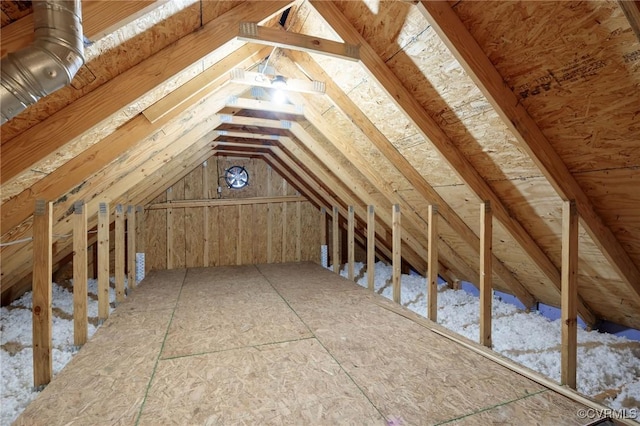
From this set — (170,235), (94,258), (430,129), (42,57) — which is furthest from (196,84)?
(94,258)

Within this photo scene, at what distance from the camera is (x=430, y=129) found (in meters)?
2.21

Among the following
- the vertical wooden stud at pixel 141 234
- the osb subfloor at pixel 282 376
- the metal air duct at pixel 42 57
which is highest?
the metal air duct at pixel 42 57

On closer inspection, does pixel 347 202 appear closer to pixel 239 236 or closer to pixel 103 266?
pixel 239 236

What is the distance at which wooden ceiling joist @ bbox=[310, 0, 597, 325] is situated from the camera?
6.26 ft

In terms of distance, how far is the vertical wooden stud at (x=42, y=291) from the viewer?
2.05 metres

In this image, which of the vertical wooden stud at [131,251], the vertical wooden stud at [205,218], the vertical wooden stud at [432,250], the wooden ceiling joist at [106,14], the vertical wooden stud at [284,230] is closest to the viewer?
the wooden ceiling joist at [106,14]

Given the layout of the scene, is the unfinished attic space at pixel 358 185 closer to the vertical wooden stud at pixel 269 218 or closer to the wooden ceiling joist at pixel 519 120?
the wooden ceiling joist at pixel 519 120

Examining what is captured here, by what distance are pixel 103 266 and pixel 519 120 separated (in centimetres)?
391

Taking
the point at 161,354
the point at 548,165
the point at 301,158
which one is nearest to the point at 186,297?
the point at 161,354

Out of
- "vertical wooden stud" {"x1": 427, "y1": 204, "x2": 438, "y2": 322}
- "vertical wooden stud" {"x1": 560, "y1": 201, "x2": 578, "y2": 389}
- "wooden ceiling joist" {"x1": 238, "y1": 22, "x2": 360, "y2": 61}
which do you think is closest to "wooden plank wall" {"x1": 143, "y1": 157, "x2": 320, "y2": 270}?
"vertical wooden stud" {"x1": 427, "y1": 204, "x2": 438, "y2": 322}

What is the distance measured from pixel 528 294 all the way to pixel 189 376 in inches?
154

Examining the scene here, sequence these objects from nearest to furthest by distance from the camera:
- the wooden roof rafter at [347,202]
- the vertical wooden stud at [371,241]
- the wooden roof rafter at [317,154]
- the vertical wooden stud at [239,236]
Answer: the wooden roof rafter at [317,154] < the vertical wooden stud at [371,241] < the wooden roof rafter at [347,202] < the vertical wooden stud at [239,236]

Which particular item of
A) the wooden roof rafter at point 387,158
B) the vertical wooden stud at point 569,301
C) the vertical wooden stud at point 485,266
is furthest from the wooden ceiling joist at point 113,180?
the vertical wooden stud at point 569,301
